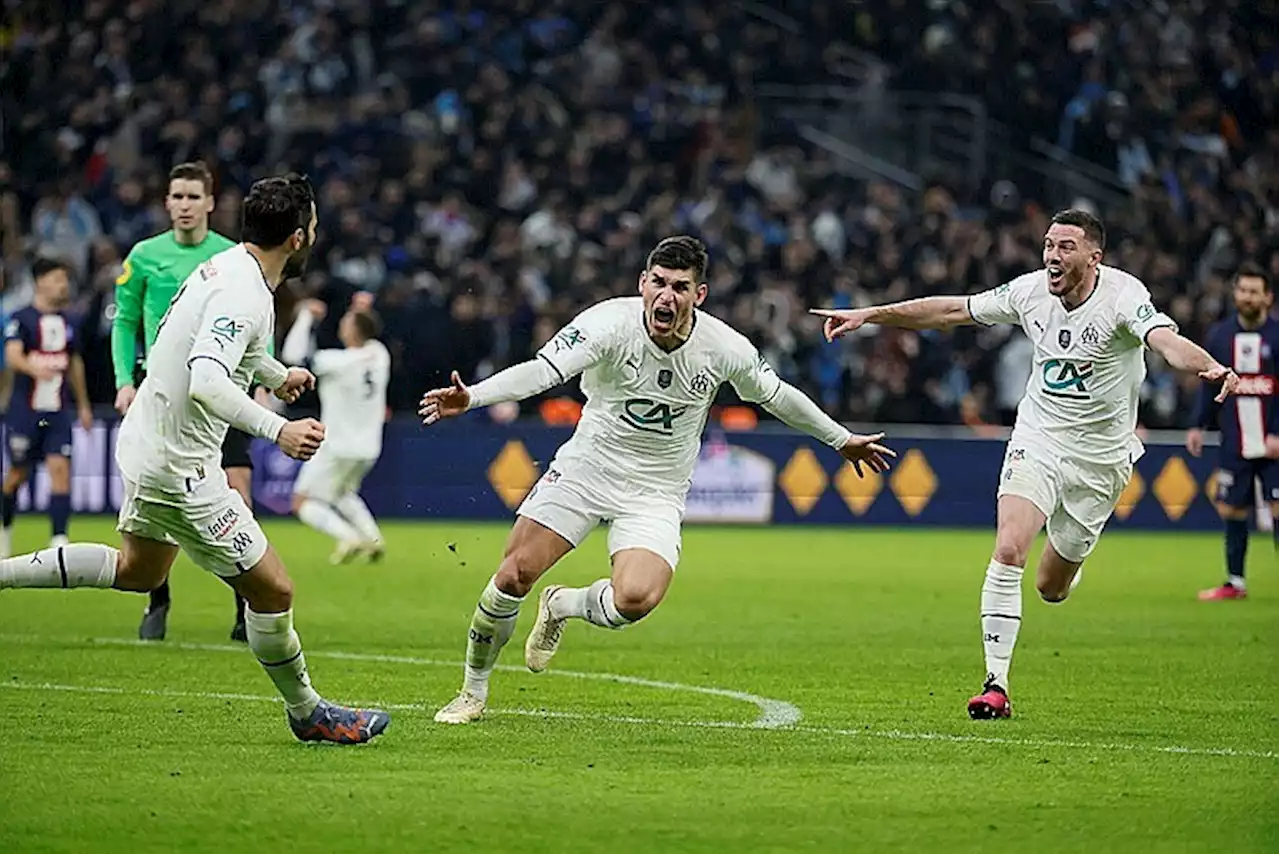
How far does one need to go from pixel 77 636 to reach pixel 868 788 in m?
6.59

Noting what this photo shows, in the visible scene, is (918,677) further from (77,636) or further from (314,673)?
(77,636)

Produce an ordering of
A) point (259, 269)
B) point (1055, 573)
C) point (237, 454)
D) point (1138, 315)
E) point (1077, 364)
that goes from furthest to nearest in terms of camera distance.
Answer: point (237, 454)
point (1055, 573)
point (1077, 364)
point (1138, 315)
point (259, 269)

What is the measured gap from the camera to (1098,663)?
41.2 ft

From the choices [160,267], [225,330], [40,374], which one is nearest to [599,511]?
[225,330]

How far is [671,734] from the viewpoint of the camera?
30.0 ft

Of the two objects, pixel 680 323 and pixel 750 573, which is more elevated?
pixel 680 323

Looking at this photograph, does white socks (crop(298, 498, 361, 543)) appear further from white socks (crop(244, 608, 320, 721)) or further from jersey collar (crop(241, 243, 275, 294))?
jersey collar (crop(241, 243, 275, 294))

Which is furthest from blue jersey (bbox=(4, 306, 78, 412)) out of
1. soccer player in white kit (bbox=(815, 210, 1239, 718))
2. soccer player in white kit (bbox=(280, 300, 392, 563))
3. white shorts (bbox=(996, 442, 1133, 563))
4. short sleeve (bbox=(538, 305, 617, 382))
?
white shorts (bbox=(996, 442, 1133, 563))

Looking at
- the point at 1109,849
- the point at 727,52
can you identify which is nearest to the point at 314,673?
the point at 1109,849

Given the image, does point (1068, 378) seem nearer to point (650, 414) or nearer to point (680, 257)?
point (650, 414)

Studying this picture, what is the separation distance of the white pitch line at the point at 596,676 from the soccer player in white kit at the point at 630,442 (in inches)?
32.2

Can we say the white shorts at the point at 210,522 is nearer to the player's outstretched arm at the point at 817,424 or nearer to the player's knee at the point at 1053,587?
the player's outstretched arm at the point at 817,424

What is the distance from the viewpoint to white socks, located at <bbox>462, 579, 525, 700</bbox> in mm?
9391

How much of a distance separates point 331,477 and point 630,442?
10245 millimetres
